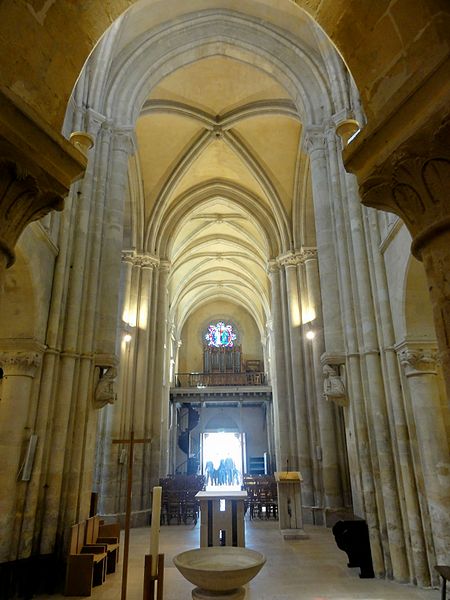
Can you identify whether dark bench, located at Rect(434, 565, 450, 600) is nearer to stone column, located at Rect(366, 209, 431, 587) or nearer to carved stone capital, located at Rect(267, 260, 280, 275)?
stone column, located at Rect(366, 209, 431, 587)

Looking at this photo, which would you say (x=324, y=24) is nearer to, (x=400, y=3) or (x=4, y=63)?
(x=400, y=3)

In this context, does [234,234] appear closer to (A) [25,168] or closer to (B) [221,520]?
(B) [221,520]

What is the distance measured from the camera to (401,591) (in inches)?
223

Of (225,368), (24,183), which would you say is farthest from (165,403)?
(24,183)

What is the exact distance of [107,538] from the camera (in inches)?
287

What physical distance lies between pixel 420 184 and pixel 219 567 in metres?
3.56

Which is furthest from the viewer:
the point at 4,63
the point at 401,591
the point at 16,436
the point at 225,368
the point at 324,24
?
the point at 225,368

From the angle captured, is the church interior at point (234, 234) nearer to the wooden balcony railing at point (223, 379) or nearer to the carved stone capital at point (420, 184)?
the carved stone capital at point (420, 184)

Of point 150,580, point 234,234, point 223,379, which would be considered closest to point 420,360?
point 150,580

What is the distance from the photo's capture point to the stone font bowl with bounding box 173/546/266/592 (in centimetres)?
361

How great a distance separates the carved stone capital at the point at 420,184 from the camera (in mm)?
2576

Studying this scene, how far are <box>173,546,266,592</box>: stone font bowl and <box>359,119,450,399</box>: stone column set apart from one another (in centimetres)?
243

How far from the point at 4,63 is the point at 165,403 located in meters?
18.0

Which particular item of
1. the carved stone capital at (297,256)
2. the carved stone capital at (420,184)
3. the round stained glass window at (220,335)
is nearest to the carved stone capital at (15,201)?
the carved stone capital at (420,184)
